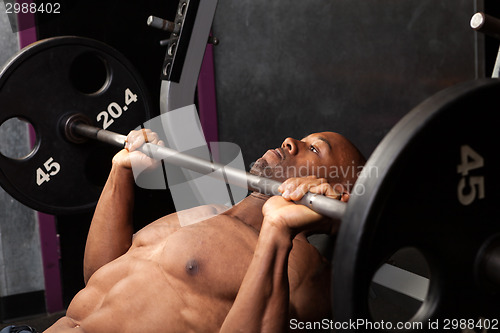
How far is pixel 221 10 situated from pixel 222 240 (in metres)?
1.91

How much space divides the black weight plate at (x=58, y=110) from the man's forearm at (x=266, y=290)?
1.08 meters

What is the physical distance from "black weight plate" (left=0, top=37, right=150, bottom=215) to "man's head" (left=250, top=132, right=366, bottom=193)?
0.83 metres

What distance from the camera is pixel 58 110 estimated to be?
1925mm

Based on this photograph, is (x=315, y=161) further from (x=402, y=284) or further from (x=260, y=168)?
(x=402, y=284)

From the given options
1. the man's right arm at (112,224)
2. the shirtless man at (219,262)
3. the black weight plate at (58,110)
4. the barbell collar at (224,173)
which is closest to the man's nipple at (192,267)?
the shirtless man at (219,262)

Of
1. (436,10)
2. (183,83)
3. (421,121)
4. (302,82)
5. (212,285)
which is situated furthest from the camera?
(302,82)

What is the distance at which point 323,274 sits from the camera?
1250mm

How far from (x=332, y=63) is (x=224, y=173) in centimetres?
170

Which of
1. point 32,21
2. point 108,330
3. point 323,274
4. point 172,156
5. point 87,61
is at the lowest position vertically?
point 108,330

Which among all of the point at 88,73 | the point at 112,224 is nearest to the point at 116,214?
the point at 112,224

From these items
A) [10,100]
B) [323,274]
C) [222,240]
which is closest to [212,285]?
[222,240]

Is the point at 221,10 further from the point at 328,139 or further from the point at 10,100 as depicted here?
the point at 328,139

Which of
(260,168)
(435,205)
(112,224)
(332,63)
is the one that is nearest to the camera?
(435,205)

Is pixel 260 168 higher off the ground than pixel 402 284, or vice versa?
pixel 260 168
